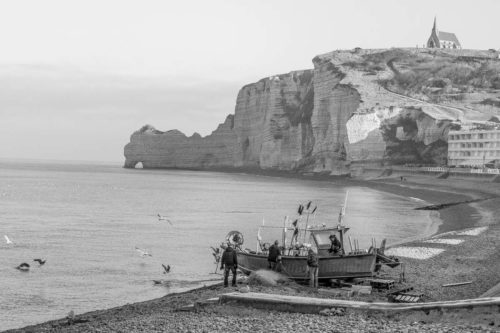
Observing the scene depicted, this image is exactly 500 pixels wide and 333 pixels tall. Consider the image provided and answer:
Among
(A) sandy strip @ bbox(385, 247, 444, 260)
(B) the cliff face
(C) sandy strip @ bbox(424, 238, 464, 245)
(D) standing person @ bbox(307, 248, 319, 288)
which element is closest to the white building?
(B) the cliff face

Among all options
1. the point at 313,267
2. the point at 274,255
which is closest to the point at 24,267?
the point at 274,255

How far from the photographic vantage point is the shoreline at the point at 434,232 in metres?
23.5

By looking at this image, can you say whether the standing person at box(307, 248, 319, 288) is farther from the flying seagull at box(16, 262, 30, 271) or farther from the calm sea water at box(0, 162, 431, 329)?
the flying seagull at box(16, 262, 30, 271)

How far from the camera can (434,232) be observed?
170ft

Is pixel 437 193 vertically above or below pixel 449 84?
below

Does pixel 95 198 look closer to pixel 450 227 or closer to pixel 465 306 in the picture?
pixel 450 227

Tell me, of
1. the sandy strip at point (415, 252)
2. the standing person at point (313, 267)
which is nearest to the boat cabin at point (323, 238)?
the standing person at point (313, 267)

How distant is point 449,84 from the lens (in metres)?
154

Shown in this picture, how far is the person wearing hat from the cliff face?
109 meters

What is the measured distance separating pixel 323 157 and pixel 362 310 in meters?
138

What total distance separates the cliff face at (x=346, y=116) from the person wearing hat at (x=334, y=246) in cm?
10923

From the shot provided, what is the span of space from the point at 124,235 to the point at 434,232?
21874mm

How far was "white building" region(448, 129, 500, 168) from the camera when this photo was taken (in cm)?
12100

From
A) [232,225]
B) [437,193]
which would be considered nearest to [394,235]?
[232,225]
